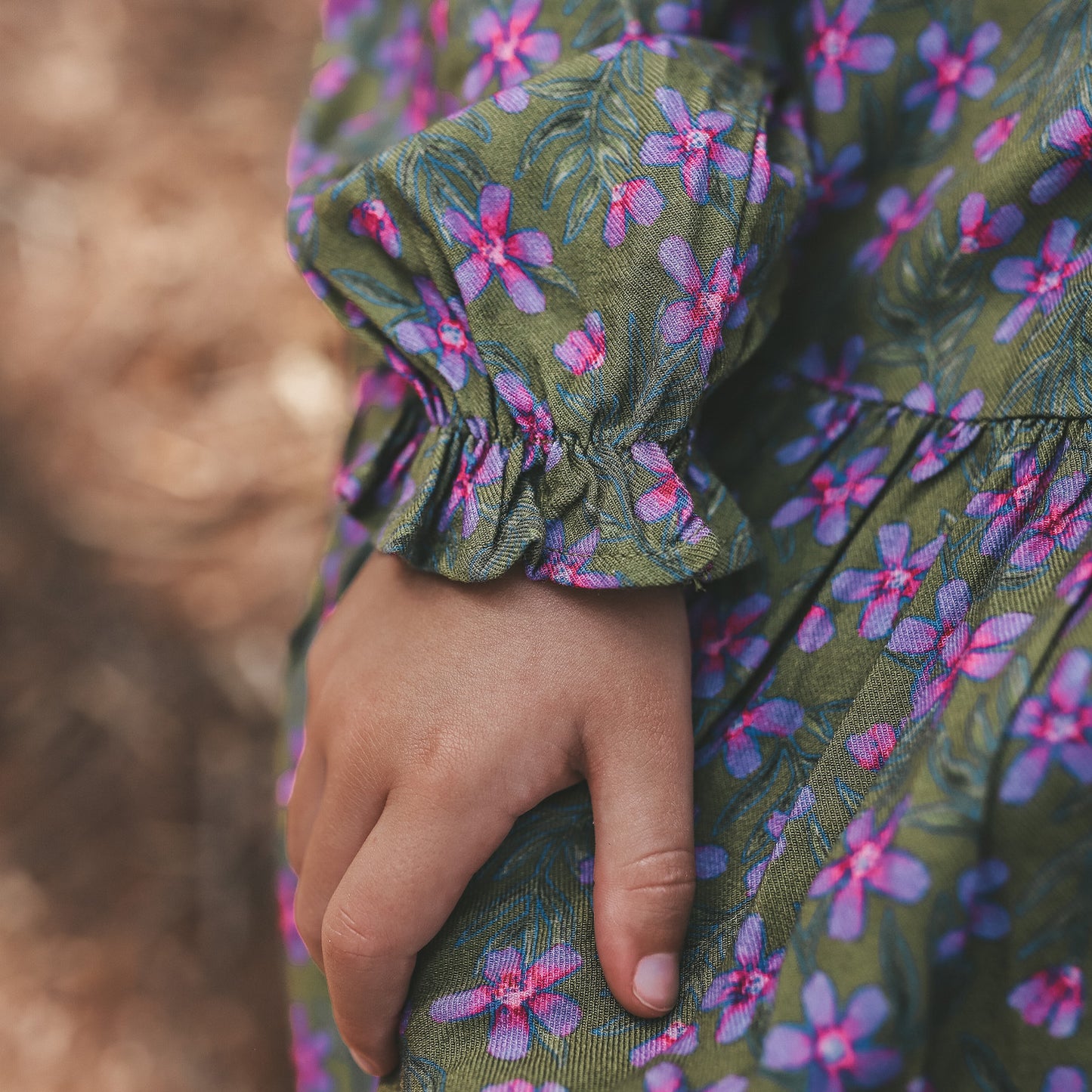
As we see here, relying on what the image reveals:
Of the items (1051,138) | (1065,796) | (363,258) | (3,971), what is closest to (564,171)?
(363,258)

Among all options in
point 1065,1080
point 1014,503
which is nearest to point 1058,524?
point 1014,503

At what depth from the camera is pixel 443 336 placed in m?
0.50

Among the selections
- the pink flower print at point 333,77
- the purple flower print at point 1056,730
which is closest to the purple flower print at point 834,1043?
the purple flower print at point 1056,730

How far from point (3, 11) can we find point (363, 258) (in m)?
0.90

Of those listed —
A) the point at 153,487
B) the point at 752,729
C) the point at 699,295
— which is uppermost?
the point at 699,295

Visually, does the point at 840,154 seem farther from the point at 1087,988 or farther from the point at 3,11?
the point at 3,11

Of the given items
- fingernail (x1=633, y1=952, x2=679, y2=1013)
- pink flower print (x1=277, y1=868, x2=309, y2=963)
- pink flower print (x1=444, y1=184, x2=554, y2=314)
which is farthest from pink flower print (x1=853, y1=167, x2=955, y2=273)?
pink flower print (x1=277, y1=868, x2=309, y2=963)

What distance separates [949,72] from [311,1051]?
86 cm

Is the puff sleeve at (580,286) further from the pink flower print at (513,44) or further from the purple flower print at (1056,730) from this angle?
the purple flower print at (1056,730)

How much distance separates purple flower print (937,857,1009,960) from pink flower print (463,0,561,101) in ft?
1.62

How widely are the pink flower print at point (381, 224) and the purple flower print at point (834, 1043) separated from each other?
1.41 feet

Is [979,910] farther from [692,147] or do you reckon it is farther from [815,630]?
[692,147]

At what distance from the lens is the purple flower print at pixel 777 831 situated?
0.43m

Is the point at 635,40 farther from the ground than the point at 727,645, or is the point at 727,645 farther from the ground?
the point at 635,40
